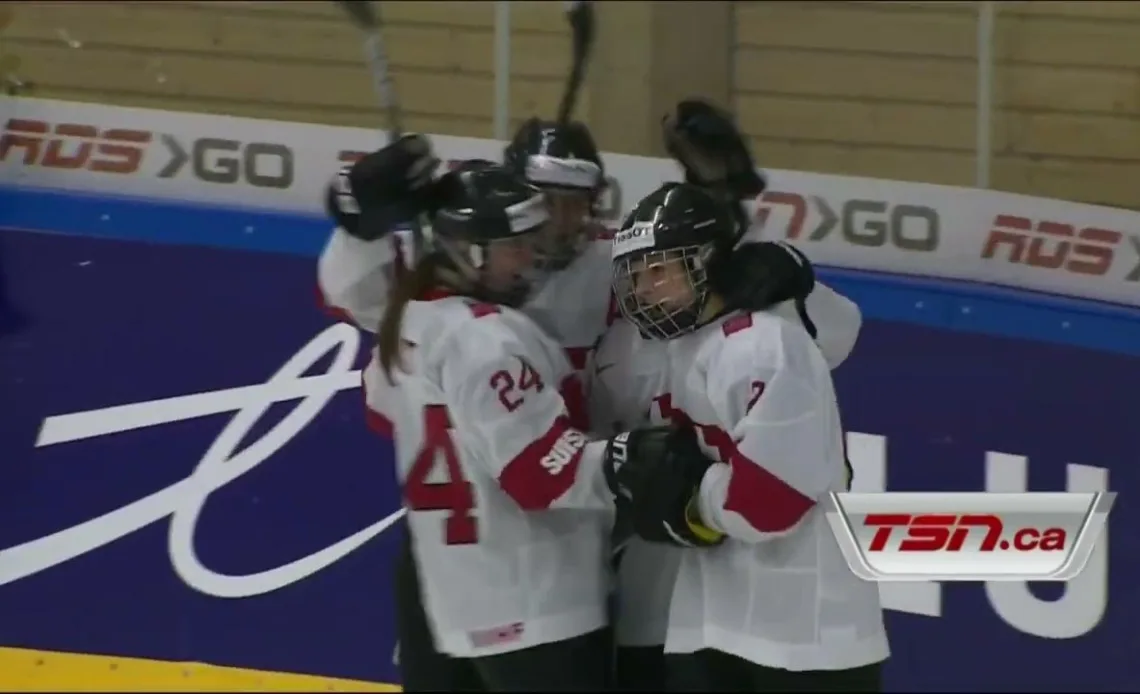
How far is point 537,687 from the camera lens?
1765 millimetres

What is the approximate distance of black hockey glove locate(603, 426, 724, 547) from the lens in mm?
1632

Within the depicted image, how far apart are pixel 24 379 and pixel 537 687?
1423 millimetres

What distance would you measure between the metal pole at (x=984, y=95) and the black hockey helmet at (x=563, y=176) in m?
1.08

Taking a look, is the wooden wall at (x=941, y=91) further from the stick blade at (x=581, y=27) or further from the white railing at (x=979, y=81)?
the stick blade at (x=581, y=27)

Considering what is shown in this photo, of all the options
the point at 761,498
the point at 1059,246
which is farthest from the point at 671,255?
the point at 1059,246

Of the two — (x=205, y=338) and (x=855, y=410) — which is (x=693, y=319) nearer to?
(x=855, y=410)

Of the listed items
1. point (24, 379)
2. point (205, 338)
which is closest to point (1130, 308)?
point (205, 338)

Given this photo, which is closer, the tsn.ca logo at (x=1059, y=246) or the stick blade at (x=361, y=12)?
the stick blade at (x=361, y=12)

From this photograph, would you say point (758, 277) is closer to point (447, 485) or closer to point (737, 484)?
point (737, 484)

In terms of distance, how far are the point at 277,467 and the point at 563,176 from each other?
→ 112 cm

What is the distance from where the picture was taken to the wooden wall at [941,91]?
2.62 metres

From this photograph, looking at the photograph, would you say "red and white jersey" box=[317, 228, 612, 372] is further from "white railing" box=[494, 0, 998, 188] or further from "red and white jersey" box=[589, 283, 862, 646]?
"white railing" box=[494, 0, 998, 188]

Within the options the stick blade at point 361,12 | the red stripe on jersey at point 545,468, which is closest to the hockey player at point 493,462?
the red stripe on jersey at point 545,468

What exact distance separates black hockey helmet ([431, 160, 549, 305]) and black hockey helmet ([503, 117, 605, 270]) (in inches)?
3.3
